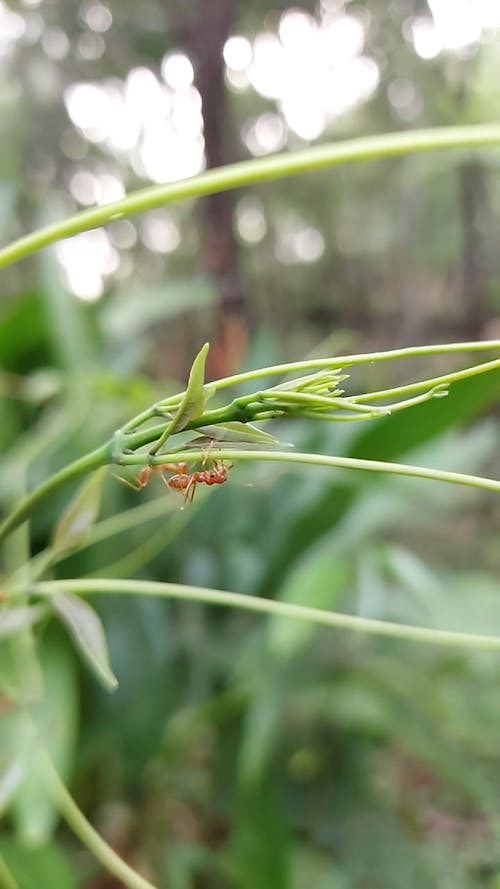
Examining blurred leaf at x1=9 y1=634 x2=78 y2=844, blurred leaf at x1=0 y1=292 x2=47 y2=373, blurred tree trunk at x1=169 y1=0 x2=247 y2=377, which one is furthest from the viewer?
blurred tree trunk at x1=169 y1=0 x2=247 y2=377

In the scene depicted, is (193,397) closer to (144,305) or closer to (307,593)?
(307,593)

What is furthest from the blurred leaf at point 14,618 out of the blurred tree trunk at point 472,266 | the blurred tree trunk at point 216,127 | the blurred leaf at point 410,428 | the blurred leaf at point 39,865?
the blurred tree trunk at point 472,266

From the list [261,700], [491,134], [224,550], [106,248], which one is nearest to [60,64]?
[106,248]

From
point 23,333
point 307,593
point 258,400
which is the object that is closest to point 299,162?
point 258,400

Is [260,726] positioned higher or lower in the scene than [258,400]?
lower

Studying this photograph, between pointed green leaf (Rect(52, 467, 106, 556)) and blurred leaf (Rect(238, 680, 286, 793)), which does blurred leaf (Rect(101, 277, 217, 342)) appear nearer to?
blurred leaf (Rect(238, 680, 286, 793))

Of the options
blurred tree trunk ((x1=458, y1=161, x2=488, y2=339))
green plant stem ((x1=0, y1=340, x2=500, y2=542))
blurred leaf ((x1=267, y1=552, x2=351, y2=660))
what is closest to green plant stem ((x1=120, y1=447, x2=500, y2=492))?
green plant stem ((x1=0, y1=340, x2=500, y2=542))

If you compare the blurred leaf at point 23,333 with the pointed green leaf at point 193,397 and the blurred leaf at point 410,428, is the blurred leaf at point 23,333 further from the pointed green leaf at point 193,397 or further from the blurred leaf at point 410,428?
the pointed green leaf at point 193,397
